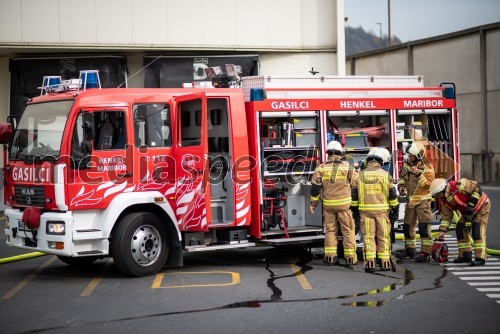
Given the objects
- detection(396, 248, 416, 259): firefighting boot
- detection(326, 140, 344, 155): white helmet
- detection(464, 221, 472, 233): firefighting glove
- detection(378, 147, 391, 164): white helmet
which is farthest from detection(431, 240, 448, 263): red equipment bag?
detection(326, 140, 344, 155): white helmet

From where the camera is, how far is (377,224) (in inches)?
483

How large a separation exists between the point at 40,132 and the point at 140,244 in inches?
82.2

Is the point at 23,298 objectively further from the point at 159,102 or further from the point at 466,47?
the point at 466,47

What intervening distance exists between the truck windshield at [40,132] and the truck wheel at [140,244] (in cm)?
135

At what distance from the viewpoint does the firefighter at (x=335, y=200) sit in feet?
41.3

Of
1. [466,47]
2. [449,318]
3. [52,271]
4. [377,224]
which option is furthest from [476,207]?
[466,47]

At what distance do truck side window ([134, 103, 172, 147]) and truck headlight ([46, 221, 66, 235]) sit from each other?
5.08 ft

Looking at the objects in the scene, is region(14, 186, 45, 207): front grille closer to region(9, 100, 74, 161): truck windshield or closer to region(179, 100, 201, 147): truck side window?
region(9, 100, 74, 161): truck windshield

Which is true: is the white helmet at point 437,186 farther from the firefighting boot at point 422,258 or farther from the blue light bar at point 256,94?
the blue light bar at point 256,94

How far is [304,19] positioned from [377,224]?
11266 millimetres

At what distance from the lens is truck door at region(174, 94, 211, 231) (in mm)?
12156

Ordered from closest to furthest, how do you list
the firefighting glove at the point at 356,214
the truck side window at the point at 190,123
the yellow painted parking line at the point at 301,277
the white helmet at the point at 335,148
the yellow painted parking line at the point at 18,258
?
the yellow painted parking line at the point at 301,277
the truck side window at the point at 190,123
the white helmet at the point at 335,148
the firefighting glove at the point at 356,214
the yellow painted parking line at the point at 18,258

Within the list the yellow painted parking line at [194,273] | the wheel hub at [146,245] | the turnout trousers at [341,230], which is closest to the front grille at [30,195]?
the wheel hub at [146,245]

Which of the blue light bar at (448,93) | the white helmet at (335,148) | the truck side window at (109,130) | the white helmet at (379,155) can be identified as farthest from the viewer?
the blue light bar at (448,93)
